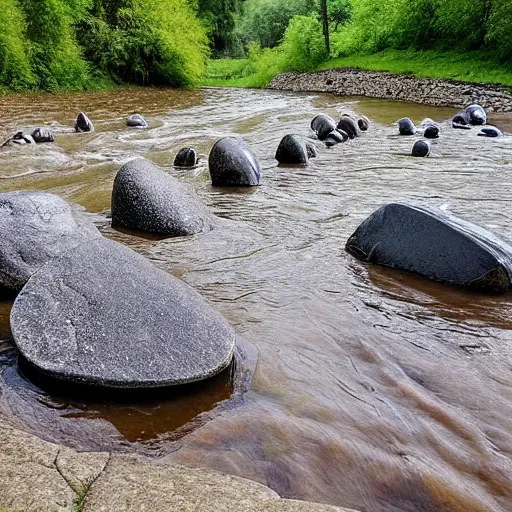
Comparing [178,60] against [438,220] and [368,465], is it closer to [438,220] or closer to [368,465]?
[438,220]

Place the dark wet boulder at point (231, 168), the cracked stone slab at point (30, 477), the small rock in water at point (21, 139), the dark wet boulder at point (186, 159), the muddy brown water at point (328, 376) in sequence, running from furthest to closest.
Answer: the small rock in water at point (21, 139), the dark wet boulder at point (186, 159), the dark wet boulder at point (231, 168), the muddy brown water at point (328, 376), the cracked stone slab at point (30, 477)

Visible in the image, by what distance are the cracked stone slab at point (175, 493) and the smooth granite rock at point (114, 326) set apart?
0.58m

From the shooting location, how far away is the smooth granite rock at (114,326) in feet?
7.61

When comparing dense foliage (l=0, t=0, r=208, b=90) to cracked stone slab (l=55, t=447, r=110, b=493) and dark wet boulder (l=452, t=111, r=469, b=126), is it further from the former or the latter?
cracked stone slab (l=55, t=447, r=110, b=493)

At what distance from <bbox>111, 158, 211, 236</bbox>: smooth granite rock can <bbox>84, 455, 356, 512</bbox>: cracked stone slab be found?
3022 mm

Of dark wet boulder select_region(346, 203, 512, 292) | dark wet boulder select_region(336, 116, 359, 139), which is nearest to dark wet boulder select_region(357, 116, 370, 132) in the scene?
dark wet boulder select_region(336, 116, 359, 139)

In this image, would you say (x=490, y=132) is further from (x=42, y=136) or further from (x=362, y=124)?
(x=42, y=136)

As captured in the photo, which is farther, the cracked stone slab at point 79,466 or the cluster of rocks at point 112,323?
the cluster of rocks at point 112,323

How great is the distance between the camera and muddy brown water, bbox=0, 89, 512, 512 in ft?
Answer: 6.51

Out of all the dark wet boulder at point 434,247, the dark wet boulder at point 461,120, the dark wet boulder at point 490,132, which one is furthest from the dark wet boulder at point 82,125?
the dark wet boulder at point 434,247

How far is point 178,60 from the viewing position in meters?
27.9

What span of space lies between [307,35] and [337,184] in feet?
92.9

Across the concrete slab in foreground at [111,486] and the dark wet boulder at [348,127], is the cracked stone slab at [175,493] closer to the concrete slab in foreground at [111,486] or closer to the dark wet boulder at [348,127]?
the concrete slab in foreground at [111,486]

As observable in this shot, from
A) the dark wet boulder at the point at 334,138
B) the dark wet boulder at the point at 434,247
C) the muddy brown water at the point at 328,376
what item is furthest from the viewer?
the dark wet boulder at the point at 334,138
